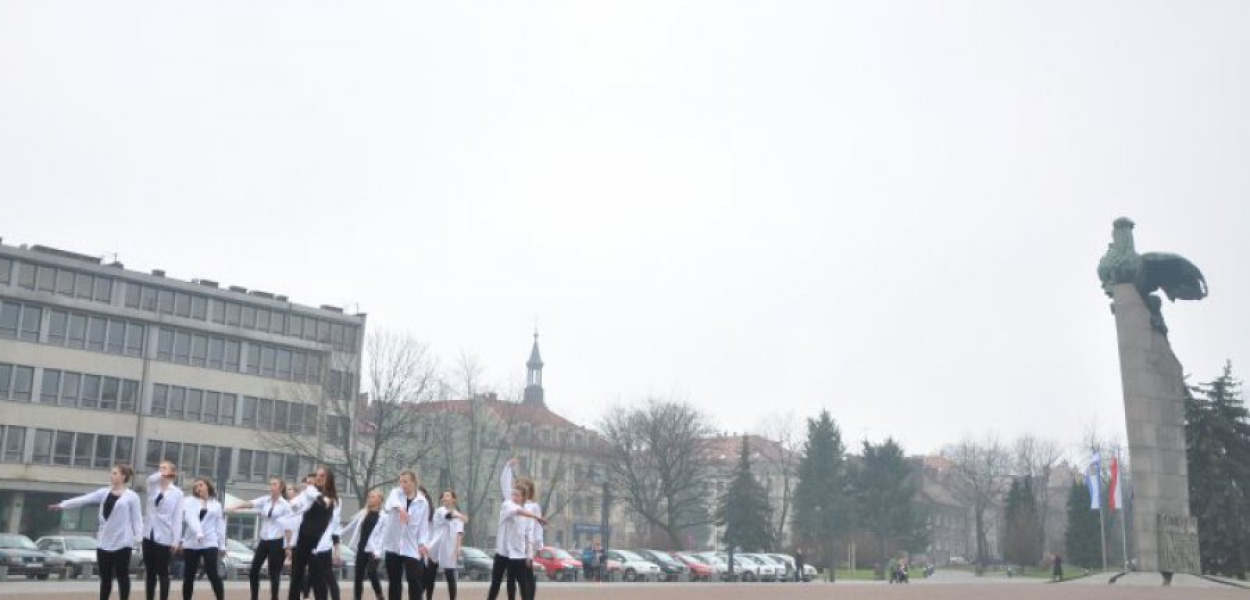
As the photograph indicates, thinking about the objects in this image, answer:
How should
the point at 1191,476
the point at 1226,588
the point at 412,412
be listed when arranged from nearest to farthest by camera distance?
the point at 1226,588
the point at 1191,476
the point at 412,412

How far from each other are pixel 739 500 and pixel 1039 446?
42790 millimetres

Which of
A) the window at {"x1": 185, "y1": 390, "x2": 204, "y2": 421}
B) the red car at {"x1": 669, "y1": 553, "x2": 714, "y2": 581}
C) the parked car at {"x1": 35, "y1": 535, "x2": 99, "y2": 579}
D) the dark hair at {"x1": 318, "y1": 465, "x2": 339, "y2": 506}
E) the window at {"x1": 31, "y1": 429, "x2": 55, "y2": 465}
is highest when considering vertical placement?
the window at {"x1": 185, "y1": 390, "x2": 204, "y2": 421}

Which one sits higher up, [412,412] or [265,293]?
[265,293]

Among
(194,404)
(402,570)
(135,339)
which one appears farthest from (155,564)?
(194,404)

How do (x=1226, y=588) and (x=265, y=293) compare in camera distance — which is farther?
(x=265, y=293)

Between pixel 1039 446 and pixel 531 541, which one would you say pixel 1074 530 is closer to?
pixel 1039 446

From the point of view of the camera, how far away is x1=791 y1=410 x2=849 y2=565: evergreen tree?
84312 mm

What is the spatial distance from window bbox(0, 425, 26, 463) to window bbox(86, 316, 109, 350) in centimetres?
566

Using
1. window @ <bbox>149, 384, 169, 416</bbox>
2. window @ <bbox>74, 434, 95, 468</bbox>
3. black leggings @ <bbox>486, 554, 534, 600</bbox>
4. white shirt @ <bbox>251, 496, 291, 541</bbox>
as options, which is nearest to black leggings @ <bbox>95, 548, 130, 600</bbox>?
white shirt @ <bbox>251, 496, 291, 541</bbox>

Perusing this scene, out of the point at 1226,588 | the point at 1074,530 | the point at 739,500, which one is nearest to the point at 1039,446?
the point at 1074,530

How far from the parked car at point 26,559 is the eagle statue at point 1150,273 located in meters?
33.2

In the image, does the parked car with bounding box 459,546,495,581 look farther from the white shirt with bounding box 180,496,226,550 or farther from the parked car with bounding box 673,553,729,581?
the white shirt with bounding box 180,496,226,550

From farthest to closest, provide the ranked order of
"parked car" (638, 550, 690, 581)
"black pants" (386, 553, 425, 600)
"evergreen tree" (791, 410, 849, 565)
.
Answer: "evergreen tree" (791, 410, 849, 565)
"parked car" (638, 550, 690, 581)
"black pants" (386, 553, 425, 600)

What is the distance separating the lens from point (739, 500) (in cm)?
7831
